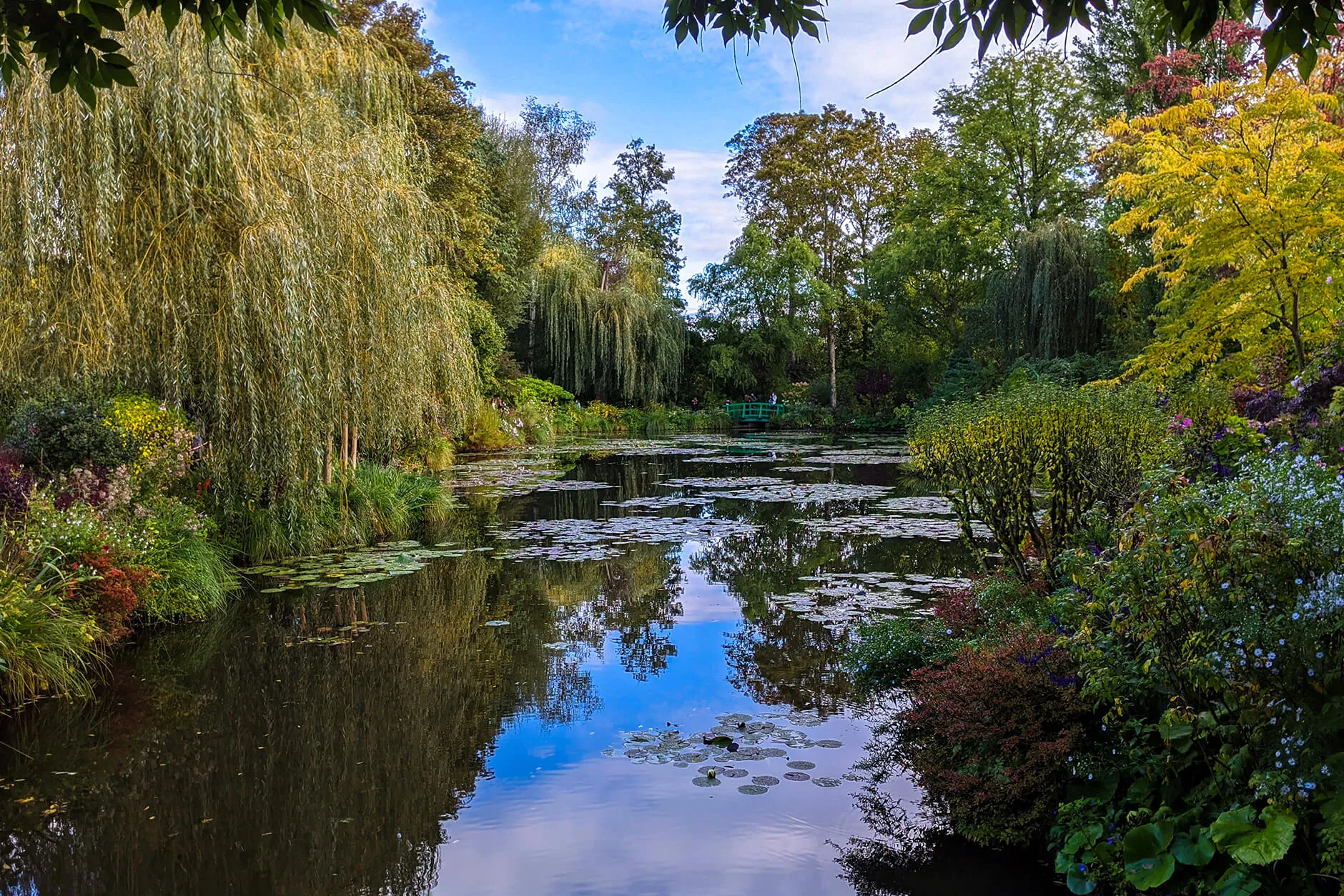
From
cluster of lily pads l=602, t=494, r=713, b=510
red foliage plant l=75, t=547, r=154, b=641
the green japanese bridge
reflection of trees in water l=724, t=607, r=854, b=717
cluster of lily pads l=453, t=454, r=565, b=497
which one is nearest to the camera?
reflection of trees in water l=724, t=607, r=854, b=717

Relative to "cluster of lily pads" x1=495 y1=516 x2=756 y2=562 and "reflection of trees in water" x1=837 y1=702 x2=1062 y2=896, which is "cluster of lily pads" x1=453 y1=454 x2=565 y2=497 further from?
"reflection of trees in water" x1=837 y1=702 x2=1062 y2=896

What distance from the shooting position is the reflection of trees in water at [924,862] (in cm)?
319

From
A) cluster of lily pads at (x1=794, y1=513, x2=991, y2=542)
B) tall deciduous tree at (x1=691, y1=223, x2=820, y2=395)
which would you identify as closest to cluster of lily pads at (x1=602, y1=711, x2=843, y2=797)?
cluster of lily pads at (x1=794, y1=513, x2=991, y2=542)

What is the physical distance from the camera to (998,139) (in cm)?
2597

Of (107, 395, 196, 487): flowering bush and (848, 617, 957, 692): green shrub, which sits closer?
(848, 617, 957, 692): green shrub

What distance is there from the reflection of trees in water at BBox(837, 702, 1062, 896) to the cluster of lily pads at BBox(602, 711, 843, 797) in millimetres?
372

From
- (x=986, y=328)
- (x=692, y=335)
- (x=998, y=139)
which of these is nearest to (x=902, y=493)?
(x=986, y=328)

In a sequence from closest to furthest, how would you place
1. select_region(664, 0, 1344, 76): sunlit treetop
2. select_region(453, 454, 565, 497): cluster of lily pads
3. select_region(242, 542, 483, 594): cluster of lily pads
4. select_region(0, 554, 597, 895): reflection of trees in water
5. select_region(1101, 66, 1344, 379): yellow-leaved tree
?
select_region(664, 0, 1344, 76): sunlit treetop < select_region(0, 554, 597, 895): reflection of trees in water < select_region(242, 542, 483, 594): cluster of lily pads < select_region(1101, 66, 1344, 379): yellow-leaved tree < select_region(453, 454, 565, 497): cluster of lily pads

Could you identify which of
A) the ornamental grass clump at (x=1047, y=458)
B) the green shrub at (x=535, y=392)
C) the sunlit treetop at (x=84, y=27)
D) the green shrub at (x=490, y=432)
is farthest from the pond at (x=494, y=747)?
the green shrub at (x=535, y=392)

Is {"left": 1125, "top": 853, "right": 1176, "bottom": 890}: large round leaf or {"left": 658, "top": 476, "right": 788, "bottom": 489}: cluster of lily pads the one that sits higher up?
{"left": 658, "top": 476, "right": 788, "bottom": 489}: cluster of lily pads

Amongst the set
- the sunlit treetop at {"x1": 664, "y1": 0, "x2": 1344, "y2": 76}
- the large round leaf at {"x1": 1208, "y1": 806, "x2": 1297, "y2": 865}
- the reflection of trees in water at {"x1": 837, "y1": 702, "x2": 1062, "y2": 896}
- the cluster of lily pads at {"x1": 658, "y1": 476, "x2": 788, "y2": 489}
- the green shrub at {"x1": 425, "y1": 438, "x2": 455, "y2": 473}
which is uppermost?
the sunlit treetop at {"x1": 664, "y1": 0, "x2": 1344, "y2": 76}

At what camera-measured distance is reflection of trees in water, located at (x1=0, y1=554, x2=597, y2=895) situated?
10.9ft

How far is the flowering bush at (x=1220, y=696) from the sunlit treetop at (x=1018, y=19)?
1.33 m

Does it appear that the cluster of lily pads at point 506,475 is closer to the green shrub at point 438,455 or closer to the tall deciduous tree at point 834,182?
the green shrub at point 438,455
